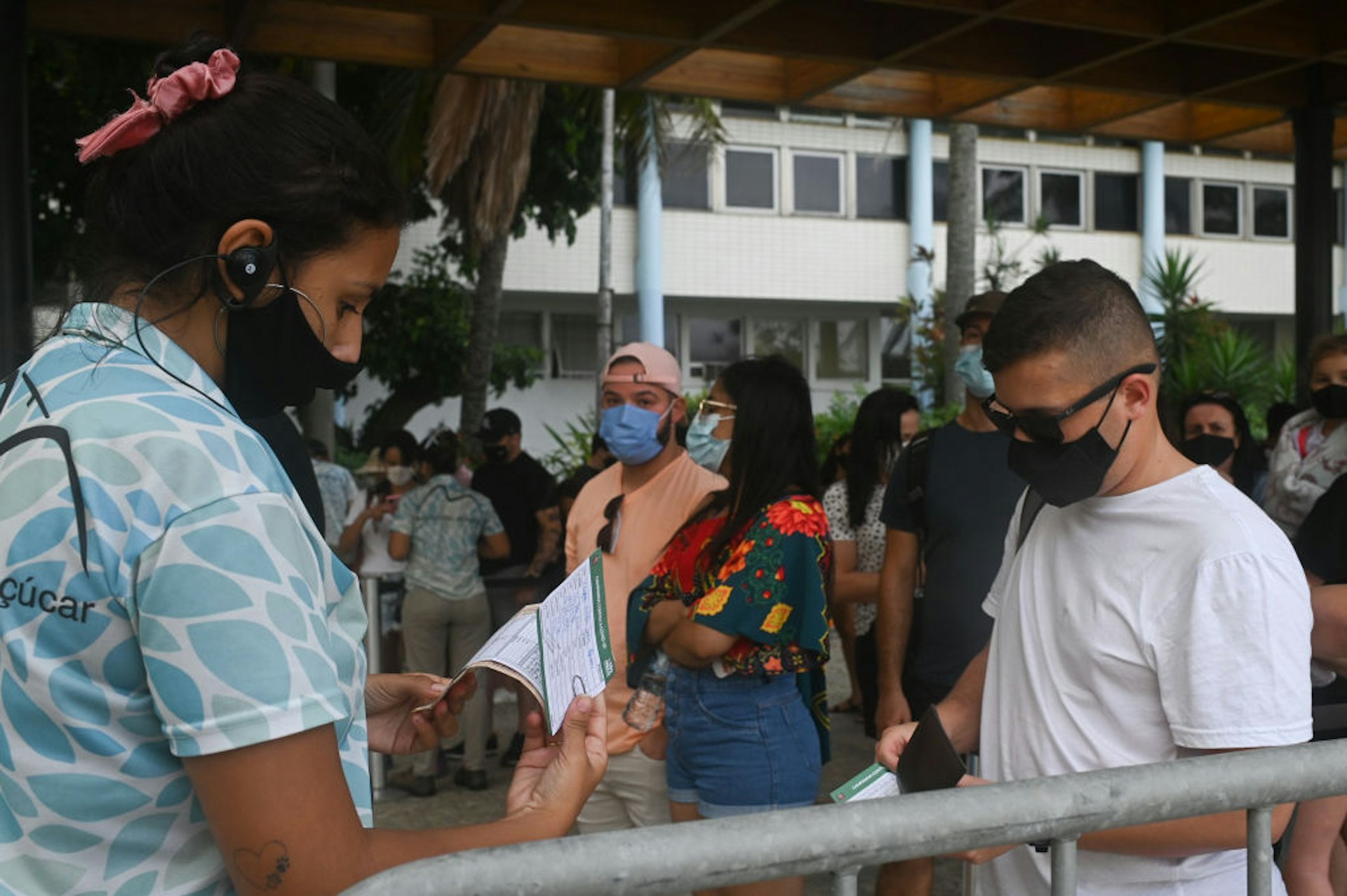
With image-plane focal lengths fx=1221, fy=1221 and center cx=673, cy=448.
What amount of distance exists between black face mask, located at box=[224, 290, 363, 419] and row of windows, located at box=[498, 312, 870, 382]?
73.3 feet

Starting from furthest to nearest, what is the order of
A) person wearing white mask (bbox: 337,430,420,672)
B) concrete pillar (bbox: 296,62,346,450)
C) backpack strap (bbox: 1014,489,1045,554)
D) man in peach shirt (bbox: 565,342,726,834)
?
1. concrete pillar (bbox: 296,62,346,450)
2. person wearing white mask (bbox: 337,430,420,672)
3. man in peach shirt (bbox: 565,342,726,834)
4. backpack strap (bbox: 1014,489,1045,554)

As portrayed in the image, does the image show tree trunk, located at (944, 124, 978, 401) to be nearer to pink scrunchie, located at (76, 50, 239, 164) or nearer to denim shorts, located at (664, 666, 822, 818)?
denim shorts, located at (664, 666, 822, 818)

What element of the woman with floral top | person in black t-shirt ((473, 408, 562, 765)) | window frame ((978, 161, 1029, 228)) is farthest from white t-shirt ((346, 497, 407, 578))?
window frame ((978, 161, 1029, 228))

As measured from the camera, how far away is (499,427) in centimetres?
766

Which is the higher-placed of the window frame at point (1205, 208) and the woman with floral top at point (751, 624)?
the window frame at point (1205, 208)

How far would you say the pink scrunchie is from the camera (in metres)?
1.42

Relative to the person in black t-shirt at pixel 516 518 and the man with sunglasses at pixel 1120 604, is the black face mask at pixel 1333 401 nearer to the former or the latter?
the man with sunglasses at pixel 1120 604

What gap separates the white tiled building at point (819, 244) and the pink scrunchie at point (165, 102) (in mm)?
20763

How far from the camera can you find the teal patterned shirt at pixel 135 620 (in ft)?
3.97

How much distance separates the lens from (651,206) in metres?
22.6

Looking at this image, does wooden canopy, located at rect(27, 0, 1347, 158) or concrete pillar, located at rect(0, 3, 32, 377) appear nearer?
concrete pillar, located at rect(0, 3, 32, 377)

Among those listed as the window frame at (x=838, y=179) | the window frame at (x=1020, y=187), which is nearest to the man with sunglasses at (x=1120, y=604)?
the window frame at (x=838, y=179)

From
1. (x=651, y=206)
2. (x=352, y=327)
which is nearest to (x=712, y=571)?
(x=352, y=327)

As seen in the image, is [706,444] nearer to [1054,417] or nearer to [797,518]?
[797,518]
